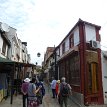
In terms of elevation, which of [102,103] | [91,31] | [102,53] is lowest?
[102,103]

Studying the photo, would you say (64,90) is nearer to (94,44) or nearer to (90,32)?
(94,44)

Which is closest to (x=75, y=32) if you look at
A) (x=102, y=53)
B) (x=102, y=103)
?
(x=102, y=53)

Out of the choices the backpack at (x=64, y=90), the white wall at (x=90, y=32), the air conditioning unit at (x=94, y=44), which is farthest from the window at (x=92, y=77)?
the backpack at (x=64, y=90)

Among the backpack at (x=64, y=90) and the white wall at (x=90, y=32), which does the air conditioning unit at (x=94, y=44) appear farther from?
the backpack at (x=64, y=90)

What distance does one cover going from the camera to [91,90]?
17031 millimetres

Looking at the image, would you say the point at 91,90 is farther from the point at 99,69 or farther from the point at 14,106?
the point at 14,106

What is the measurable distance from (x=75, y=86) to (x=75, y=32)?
4.31 metres

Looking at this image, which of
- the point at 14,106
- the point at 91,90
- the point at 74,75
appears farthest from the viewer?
the point at 74,75

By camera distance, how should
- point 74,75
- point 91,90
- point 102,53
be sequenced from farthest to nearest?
point 74,75 < point 102,53 < point 91,90

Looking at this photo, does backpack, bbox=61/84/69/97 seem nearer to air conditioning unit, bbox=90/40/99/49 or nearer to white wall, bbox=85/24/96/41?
air conditioning unit, bbox=90/40/99/49

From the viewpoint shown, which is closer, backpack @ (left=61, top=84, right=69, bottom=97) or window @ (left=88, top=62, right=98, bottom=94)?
backpack @ (left=61, top=84, right=69, bottom=97)

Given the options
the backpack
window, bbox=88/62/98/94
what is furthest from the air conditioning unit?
the backpack

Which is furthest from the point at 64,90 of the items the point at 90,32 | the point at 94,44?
the point at 90,32

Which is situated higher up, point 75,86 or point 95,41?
point 95,41
